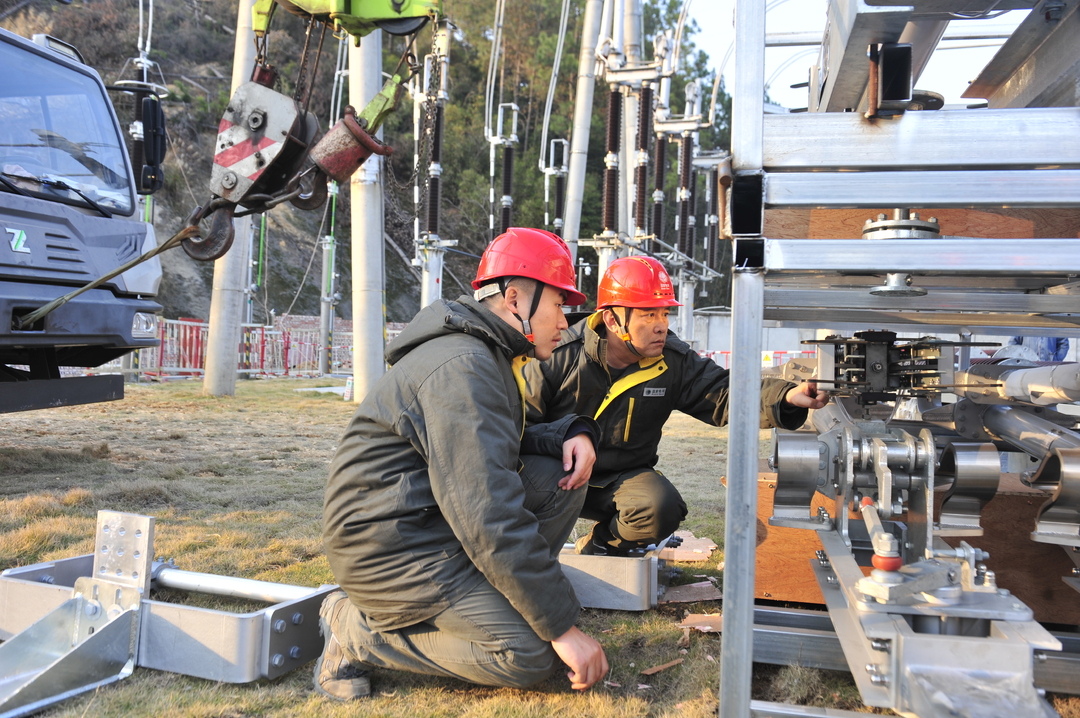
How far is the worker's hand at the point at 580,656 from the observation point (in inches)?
78.8

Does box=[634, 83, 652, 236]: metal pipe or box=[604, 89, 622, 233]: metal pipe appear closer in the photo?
box=[634, 83, 652, 236]: metal pipe

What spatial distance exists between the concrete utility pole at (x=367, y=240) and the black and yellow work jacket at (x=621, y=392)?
6942 mm

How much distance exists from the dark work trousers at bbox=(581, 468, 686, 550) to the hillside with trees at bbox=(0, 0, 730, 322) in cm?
1976

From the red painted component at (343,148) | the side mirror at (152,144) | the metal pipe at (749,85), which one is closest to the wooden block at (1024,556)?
the metal pipe at (749,85)

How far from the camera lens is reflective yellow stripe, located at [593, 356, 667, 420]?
131 inches

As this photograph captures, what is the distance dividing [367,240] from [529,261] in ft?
27.6

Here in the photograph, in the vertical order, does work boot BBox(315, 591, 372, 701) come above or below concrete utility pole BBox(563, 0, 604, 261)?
below

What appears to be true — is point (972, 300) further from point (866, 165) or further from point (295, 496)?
point (295, 496)

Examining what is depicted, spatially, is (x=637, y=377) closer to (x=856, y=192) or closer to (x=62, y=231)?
(x=856, y=192)

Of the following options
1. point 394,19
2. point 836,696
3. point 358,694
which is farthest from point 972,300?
point 394,19

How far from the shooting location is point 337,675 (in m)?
2.20

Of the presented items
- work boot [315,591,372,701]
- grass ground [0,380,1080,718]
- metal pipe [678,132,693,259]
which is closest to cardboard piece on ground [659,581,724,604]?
grass ground [0,380,1080,718]

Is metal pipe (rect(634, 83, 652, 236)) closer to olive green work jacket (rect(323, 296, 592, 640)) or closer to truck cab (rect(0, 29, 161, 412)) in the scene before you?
truck cab (rect(0, 29, 161, 412))

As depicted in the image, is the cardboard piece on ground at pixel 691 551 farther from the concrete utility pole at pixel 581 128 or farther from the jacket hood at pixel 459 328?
the concrete utility pole at pixel 581 128
